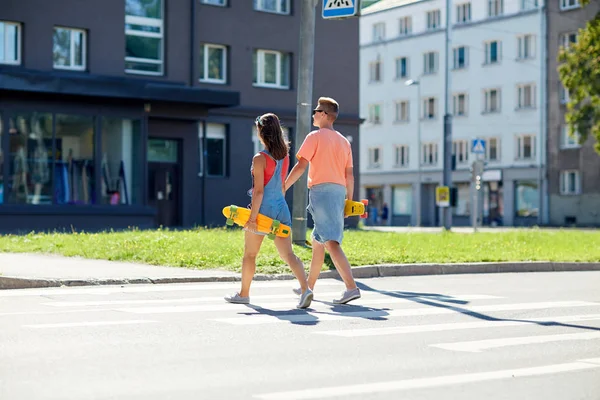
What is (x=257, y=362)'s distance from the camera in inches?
287

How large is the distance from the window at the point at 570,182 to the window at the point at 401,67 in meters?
14.0

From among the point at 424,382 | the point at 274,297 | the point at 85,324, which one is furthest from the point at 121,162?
the point at 424,382

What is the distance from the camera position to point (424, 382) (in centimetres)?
658

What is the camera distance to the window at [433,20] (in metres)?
71.2

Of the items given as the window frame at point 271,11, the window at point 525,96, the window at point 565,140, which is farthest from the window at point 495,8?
the window frame at point 271,11

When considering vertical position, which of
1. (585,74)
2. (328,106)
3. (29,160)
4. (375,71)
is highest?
(375,71)

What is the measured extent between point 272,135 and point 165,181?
26.5m

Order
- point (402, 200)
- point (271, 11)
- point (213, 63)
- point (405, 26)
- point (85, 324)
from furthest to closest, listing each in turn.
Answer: point (405, 26) < point (402, 200) < point (271, 11) < point (213, 63) < point (85, 324)

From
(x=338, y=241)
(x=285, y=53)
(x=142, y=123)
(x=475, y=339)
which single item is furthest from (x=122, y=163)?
(x=475, y=339)

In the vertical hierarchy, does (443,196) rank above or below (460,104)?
below

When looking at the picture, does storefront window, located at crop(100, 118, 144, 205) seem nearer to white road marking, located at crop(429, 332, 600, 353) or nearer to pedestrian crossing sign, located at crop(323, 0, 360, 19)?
pedestrian crossing sign, located at crop(323, 0, 360, 19)

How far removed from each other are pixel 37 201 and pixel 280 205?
2181 cm

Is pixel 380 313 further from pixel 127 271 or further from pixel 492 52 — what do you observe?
pixel 492 52

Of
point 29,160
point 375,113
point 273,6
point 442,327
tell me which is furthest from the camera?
point 375,113
